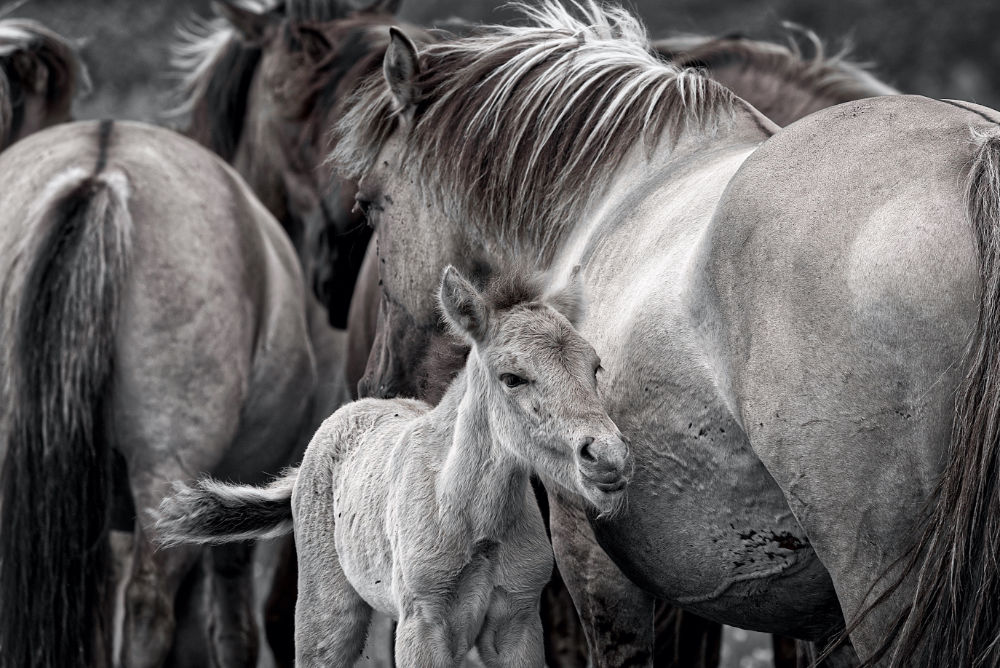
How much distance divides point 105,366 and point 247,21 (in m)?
3.08

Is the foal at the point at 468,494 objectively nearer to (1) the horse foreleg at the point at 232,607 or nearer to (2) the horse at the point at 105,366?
(2) the horse at the point at 105,366

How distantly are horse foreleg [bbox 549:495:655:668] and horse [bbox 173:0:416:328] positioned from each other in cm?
274

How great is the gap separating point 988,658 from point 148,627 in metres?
2.89

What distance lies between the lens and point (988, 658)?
2.09 metres

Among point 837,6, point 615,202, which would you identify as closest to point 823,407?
point 615,202

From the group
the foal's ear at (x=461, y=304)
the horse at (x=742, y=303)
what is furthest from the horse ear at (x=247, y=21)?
the foal's ear at (x=461, y=304)

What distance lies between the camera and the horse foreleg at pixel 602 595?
306 cm

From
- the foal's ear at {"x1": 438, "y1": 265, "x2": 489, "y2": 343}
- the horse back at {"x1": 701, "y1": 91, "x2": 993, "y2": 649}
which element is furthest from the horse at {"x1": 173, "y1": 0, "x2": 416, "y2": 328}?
the horse back at {"x1": 701, "y1": 91, "x2": 993, "y2": 649}

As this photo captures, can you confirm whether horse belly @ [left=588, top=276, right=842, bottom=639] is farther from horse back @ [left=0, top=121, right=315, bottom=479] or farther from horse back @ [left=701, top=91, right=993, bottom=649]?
horse back @ [left=0, top=121, right=315, bottom=479]

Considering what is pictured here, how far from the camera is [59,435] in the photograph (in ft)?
12.5

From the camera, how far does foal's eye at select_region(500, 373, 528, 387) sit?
8.46ft

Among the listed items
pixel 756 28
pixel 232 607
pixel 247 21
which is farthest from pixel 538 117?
pixel 756 28

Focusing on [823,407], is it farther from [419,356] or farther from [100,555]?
[100,555]

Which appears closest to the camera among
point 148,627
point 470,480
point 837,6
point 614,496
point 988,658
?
point 988,658
